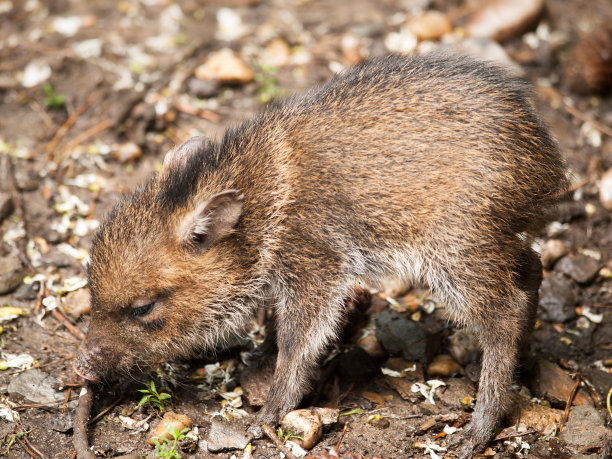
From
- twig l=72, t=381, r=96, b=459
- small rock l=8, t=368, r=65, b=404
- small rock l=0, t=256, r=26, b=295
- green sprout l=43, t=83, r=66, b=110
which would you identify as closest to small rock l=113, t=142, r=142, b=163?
green sprout l=43, t=83, r=66, b=110

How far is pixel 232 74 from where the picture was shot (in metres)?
8.24

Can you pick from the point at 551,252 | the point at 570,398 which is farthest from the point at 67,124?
the point at 570,398

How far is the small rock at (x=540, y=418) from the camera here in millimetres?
5273

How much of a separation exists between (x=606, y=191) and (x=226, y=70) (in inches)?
185

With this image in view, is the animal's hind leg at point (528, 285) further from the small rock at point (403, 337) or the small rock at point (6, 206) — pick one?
the small rock at point (6, 206)

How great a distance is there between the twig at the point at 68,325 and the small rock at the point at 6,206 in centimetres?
134

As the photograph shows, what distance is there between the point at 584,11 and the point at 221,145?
6.68 meters

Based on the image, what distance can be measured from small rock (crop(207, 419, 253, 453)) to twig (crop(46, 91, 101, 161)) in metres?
3.89

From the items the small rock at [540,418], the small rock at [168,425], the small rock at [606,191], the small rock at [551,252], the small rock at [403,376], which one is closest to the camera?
the small rock at [168,425]

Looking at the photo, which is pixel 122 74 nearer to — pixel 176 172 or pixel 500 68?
pixel 176 172

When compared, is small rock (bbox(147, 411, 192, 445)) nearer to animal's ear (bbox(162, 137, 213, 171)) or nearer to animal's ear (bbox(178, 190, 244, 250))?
animal's ear (bbox(178, 190, 244, 250))

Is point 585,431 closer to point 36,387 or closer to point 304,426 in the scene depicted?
point 304,426

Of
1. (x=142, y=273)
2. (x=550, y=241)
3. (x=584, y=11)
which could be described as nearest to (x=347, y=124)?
(x=142, y=273)

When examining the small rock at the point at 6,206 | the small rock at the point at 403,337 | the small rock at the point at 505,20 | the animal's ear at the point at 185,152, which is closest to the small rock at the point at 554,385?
the small rock at the point at 403,337
